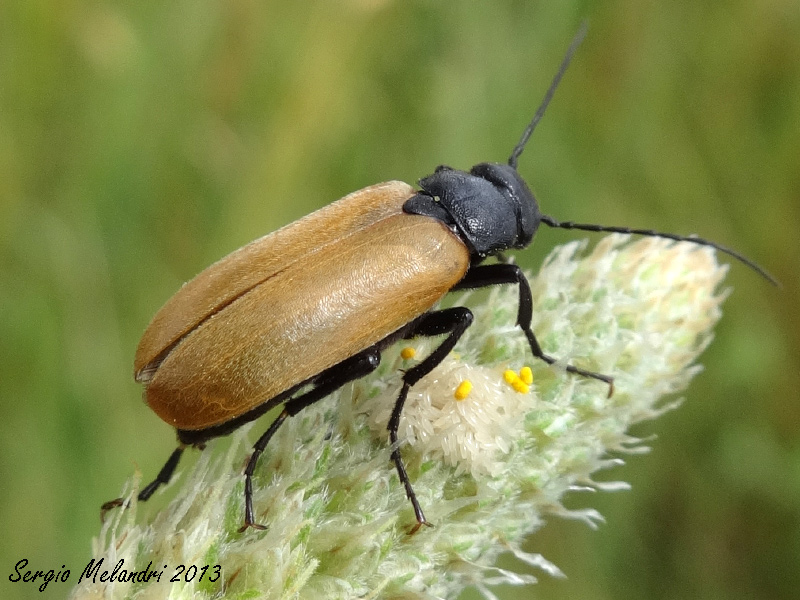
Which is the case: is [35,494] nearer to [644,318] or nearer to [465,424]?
[465,424]

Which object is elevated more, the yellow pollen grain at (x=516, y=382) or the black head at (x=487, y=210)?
the black head at (x=487, y=210)

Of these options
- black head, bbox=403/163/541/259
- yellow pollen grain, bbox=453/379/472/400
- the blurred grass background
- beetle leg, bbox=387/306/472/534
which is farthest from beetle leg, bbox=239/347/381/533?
the blurred grass background

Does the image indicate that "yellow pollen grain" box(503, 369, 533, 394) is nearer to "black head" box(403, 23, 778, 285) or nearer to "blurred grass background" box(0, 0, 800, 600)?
"black head" box(403, 23, 778, 285)

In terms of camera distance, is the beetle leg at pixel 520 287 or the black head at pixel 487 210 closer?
the beetle leg at pixel 520 287

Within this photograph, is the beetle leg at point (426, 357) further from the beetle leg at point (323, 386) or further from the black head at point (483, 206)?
the black head at point (483, 206)

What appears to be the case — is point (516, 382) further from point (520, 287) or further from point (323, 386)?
point (323, 386)

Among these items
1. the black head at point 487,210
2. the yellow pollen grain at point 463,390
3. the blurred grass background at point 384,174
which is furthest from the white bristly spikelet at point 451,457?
the blurred grass background at point 384,174

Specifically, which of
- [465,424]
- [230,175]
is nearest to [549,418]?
[465,424]
